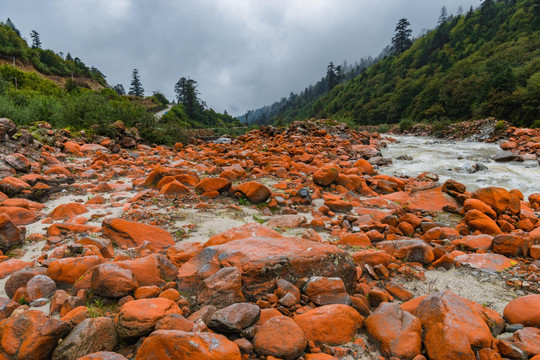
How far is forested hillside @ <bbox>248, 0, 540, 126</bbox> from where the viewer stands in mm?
22266

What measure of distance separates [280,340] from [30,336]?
160cm

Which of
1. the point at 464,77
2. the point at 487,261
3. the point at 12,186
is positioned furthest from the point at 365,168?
the point at 464,77

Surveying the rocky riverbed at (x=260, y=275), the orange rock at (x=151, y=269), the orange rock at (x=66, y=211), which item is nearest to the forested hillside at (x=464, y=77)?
the rocky riverbed at (x=260, y=275)

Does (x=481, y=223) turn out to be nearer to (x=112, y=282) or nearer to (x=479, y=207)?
(x=479, y=207)

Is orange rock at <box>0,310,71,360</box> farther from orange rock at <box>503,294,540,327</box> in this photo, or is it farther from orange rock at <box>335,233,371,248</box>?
orange rock at <box>503,294,540,327</box>

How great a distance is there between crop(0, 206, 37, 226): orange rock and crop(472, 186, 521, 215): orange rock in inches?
322

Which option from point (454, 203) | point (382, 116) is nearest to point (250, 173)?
point (454, 203)

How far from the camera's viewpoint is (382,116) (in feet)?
152

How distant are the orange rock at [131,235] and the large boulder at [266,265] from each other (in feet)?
4.12

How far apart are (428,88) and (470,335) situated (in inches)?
1798

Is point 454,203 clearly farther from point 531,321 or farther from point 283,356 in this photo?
point 283,356

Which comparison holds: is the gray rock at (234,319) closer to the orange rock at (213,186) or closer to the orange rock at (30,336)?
the orange rock at (30,336)

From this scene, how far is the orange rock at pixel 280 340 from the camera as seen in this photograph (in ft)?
5.44

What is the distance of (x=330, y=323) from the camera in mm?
1946
